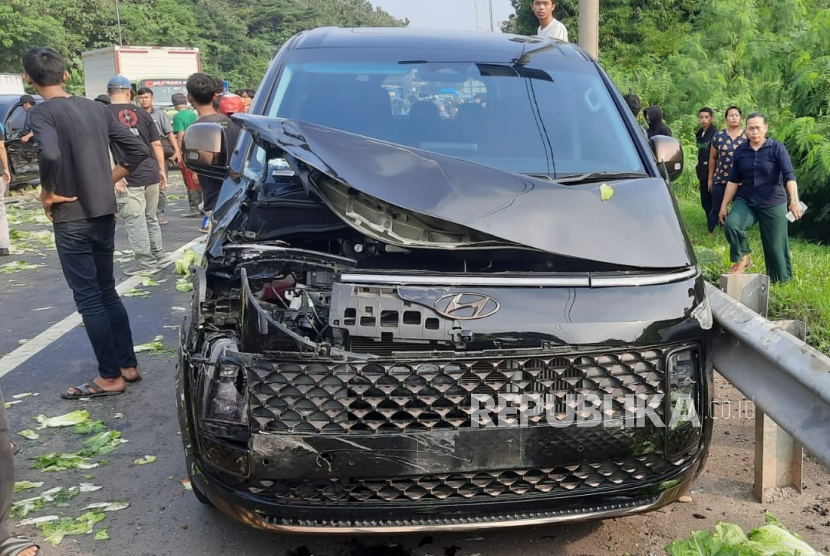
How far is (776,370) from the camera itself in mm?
2920

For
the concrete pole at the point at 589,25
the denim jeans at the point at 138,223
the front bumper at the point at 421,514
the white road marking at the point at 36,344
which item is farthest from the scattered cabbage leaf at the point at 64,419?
the concrete pole at the point at 589,25

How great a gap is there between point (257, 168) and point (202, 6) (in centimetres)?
7435

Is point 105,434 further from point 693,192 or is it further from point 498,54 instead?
point 693,192

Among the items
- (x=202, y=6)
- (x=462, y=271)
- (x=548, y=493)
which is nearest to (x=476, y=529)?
(x=548, y=493)

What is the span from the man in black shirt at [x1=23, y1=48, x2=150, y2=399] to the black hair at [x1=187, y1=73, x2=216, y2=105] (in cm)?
316

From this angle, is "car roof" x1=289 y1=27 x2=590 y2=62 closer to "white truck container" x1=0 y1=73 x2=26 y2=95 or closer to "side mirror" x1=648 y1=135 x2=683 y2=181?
"side mirror" x1=648 y1=135 x2=683 y2=181

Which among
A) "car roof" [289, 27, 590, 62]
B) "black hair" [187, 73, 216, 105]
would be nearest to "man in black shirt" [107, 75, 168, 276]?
"black hair" [187, 73, 216, 105]

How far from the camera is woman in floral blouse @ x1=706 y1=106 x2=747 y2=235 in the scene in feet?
29.9

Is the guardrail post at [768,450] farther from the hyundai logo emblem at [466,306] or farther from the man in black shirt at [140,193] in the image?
the man in black shirt at [140,193]

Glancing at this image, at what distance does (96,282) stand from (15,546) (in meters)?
2.07

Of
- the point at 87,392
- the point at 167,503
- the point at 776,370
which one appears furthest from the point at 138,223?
the point at 776,370

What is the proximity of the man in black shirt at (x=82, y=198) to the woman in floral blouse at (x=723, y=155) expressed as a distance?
22.9ft

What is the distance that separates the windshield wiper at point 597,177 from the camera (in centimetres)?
334

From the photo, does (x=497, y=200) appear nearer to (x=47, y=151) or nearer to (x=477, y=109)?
(x=477, y=109)
